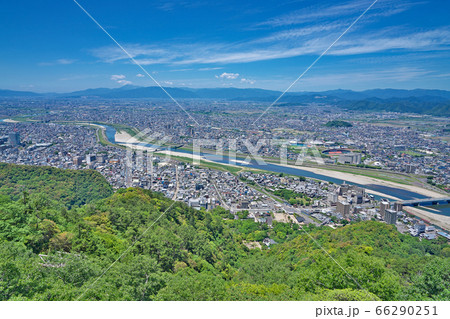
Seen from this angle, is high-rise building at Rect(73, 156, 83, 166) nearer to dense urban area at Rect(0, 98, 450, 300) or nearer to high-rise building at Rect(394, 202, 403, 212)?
dense urban area at Rect(0, 98, 450, 300)

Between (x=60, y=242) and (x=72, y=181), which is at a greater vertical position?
(x=60, y=242)

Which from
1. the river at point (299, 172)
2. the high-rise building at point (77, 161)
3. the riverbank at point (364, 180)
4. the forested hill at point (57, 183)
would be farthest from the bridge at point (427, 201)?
the high-rise building at point (77, 161)

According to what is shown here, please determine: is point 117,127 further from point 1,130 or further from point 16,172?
point 16,172

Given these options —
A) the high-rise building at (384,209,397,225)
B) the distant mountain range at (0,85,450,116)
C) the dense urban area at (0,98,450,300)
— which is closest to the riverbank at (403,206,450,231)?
the dense urban area at (0,98,450,300)

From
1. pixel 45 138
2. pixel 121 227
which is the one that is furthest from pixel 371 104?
pixel 121 227

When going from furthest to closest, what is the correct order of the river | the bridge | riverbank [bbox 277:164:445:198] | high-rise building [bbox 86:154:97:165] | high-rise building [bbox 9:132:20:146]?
high-rise building [bbox 9:132:20:146], high-rise building [bbox 86:154:97:165], riverbank [bbox 277:164:445:198], the river, the bridge

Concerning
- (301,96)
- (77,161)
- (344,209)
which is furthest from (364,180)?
(301,96)
